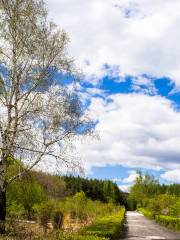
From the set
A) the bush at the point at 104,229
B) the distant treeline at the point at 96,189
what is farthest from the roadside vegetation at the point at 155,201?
the bush at the point at 104,229

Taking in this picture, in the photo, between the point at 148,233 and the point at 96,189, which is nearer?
the point at 148,233

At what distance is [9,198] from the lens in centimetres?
2748

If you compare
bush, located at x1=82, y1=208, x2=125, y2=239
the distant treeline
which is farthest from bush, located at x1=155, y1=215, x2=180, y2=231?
the distant treeline

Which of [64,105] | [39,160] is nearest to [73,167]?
[39,160]

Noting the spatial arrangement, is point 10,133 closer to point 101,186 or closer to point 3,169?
point 3,169

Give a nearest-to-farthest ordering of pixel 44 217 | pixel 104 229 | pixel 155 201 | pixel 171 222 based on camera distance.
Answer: pixel 104 229 → pixel 44 217 → pixel 171 222 → pixel 155 201

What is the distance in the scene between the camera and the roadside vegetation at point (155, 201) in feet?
135

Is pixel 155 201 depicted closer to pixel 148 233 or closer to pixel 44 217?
pixel 148 233

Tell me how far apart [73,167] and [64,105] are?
258cm

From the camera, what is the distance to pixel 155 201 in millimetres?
63781

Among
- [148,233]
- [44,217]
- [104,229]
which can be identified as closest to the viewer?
[104,229]

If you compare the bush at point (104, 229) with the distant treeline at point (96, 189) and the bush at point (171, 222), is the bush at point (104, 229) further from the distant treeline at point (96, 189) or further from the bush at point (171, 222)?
the distant treeline at point (96, 189)

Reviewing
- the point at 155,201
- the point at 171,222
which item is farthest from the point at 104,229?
the point at 155,201

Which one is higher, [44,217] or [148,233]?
[44,217]
